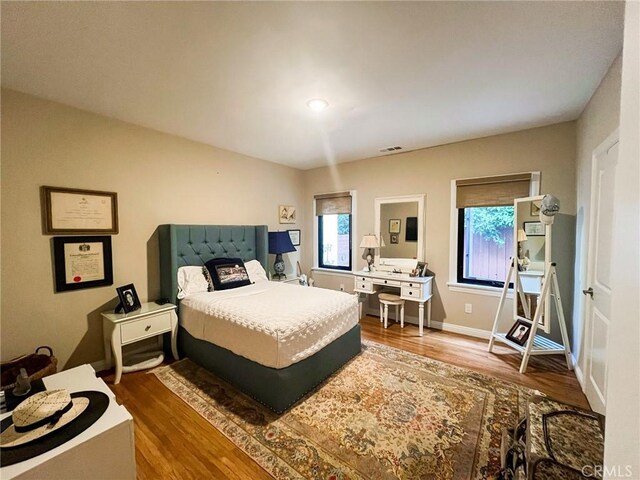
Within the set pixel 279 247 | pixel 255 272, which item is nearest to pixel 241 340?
pixel 255 272

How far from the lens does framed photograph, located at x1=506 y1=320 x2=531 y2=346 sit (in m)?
2.74

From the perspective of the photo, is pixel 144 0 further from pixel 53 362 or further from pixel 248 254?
pixel 248 254

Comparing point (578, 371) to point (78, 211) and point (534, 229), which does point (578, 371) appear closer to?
point (534, 229)

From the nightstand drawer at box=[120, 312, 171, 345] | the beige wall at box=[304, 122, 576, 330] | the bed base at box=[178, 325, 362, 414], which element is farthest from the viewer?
the beige wall at box=[304, 122, 576, 330]

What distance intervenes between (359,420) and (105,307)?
260 cm

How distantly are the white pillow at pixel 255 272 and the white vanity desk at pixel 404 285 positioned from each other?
1.37 meters

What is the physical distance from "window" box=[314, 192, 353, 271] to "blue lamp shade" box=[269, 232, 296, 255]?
0.94 metres

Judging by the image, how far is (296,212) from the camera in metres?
4.91

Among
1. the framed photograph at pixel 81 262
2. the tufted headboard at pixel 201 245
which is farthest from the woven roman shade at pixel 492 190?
the framed photograph at pixel 81 262

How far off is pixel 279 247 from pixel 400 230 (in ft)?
6.11

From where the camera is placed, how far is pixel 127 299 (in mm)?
2559

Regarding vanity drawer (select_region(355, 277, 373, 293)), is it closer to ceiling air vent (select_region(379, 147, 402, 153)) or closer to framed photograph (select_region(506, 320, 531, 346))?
framed photograph (select_region(506, 320, 531, 346))

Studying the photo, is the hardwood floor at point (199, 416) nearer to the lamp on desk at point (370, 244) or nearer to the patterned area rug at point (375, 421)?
the patterned area rug at point (375, 421)

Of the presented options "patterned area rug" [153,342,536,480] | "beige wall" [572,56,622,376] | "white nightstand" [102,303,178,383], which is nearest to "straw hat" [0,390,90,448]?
"patterned area rug" [153,342,536,480]
